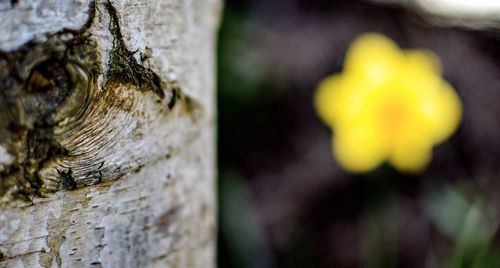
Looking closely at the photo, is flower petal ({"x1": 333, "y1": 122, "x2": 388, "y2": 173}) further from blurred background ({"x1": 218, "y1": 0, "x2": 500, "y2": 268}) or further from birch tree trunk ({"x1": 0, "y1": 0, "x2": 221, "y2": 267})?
birch tree trunk ({"x1": 0, "y1": 0, "x2": 221, "y2": 267})

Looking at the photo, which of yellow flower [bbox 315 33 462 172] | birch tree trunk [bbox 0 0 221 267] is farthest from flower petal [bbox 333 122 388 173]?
birch tree trunk [bbox 0 0 221 267]

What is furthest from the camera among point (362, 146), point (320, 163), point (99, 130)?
point (320, 163)

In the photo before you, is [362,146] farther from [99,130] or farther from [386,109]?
[99,130]

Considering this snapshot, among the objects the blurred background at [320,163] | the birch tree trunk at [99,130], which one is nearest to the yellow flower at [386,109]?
the blurred background at [320,163]

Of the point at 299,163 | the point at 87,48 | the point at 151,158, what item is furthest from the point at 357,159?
the point at 87,48

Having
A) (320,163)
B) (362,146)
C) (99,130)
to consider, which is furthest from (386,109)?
(99,130)

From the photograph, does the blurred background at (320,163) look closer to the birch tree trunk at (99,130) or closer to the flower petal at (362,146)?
the flower petal at (362,146)

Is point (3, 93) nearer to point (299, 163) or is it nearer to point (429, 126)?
point (429, 126)

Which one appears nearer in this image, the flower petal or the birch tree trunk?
the birch tree trunk
